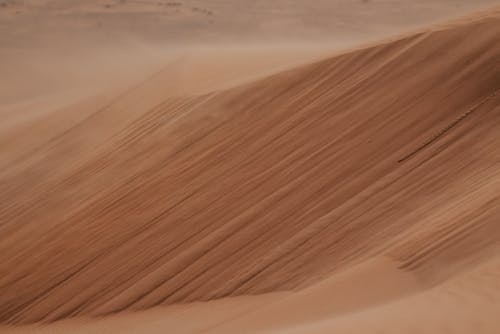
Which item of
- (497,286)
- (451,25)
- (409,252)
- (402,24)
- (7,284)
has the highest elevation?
(402,24)

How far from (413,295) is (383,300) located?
260 mm

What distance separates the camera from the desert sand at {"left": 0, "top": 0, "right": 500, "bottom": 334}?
4.96 meters

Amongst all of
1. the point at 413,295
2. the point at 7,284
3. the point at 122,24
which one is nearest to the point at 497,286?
the point at 413,295

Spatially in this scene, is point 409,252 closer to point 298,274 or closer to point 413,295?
Result: point 413,295

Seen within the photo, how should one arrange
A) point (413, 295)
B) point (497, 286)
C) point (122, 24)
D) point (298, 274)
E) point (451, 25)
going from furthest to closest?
point (122, 24)
point (451, 25)
point (298, 274)
point (413, 295)
point (497, 286)

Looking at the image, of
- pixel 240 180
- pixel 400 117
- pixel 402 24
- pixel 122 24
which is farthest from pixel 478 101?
pixel 122 24

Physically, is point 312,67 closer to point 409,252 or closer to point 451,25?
point 451,25

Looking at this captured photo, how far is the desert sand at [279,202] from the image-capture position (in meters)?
4.96

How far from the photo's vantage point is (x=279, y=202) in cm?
663

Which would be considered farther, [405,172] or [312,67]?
[312,67]

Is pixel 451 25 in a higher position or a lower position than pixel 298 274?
higher

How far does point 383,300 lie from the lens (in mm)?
4559

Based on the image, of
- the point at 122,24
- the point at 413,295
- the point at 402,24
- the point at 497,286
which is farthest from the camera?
the point at 122,24

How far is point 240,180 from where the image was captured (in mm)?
7078
